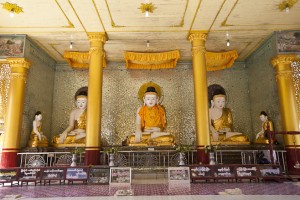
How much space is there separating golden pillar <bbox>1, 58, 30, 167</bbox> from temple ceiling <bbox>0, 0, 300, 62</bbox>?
1109 millimetres

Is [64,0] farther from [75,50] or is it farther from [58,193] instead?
[58,193]

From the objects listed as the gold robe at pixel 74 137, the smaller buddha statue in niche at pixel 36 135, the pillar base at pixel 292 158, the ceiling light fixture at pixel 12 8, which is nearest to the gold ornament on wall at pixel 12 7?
the ceiling light fixture at pixel 12 8

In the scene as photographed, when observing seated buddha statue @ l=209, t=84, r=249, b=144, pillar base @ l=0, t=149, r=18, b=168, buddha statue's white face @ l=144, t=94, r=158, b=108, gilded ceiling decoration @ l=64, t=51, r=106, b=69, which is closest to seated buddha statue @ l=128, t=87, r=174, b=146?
buddha statue's white face @ l=144, t=94, r=158, b=108

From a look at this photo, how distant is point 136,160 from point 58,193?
3.79 m

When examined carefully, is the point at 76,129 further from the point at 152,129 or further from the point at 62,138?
the point at 152,129

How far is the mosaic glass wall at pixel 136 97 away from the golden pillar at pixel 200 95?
3177 mm

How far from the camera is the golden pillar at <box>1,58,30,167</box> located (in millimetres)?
7648

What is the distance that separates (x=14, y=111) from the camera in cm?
795

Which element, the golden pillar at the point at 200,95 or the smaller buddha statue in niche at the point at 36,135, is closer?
the golden pillar at the point at 200,95

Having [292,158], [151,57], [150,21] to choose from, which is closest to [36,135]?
[151,57]

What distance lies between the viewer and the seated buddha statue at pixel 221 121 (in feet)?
31.6

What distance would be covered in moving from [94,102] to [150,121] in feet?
9.94

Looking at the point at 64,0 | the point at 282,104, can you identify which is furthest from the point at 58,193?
the point at 282,104

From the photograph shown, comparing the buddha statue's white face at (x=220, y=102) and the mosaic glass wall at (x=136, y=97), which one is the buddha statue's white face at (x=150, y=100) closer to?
the mosaic glass wall at (x=136, y=97)
